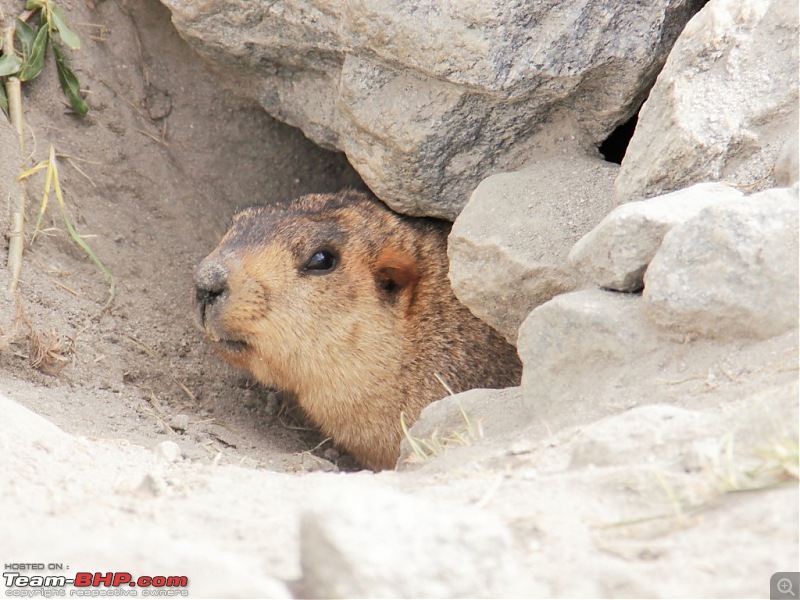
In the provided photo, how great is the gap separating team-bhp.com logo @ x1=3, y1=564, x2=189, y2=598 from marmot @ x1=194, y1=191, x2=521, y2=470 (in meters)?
2.45

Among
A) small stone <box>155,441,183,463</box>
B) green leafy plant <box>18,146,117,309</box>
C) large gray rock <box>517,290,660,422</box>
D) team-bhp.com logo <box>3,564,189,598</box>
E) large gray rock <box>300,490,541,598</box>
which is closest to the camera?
large gray rock <box>300,490,541,598</box>

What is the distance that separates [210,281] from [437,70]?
158cm

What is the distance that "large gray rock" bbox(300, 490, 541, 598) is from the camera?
6.30 ft

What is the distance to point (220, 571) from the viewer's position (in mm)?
2064

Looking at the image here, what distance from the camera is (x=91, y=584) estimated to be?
2.16m

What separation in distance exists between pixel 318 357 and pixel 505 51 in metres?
1.86

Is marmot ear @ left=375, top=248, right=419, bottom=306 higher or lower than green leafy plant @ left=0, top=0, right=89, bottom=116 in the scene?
lower

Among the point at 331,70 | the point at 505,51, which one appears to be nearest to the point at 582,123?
Result: the point at 505,51

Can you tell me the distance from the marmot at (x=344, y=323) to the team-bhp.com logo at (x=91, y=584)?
8.04 feet

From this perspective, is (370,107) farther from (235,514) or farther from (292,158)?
(235,514)

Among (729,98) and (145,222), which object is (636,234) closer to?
(729,98)

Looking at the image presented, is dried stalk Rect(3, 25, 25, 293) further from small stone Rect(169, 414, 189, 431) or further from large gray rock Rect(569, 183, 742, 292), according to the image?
large gray rock Rect(569, 183, 742, 292)

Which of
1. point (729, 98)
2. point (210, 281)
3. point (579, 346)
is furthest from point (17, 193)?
point (729, 98)

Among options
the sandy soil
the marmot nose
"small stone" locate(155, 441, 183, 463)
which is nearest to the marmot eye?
the marmot nose
